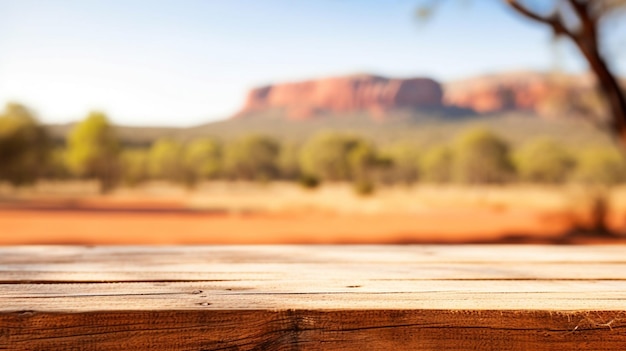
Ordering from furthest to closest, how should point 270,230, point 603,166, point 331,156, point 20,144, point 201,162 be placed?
point 331,156 → point 201,162 → point 603,166 → point 20,144 → point 270,230

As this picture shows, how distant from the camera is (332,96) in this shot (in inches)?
5012

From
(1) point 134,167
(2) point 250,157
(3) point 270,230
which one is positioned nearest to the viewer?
(3) point 270,230

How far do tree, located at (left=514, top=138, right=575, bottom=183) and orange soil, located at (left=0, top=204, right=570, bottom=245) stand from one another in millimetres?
43607

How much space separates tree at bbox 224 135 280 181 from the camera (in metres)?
65.3

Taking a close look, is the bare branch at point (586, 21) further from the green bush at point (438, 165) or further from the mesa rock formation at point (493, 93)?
the mesa rock formation at point (493, 93)

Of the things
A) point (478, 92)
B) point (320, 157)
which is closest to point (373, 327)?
point (320, 157)

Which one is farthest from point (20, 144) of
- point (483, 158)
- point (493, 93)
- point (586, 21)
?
point (493, 93)

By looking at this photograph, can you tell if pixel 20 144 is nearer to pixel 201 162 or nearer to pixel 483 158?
pixel 201 162

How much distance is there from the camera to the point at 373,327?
975 millimetres

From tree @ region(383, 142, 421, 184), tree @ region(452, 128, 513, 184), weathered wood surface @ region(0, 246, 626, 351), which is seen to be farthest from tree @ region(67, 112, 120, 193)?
weathered wood surface @ region(0, 246, 626, 351)

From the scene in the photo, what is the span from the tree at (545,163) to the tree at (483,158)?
5.25 ft

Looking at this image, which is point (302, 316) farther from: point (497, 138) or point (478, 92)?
point (478, 92)

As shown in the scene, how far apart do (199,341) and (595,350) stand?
72 centimetres

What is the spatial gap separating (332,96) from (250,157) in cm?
6468
